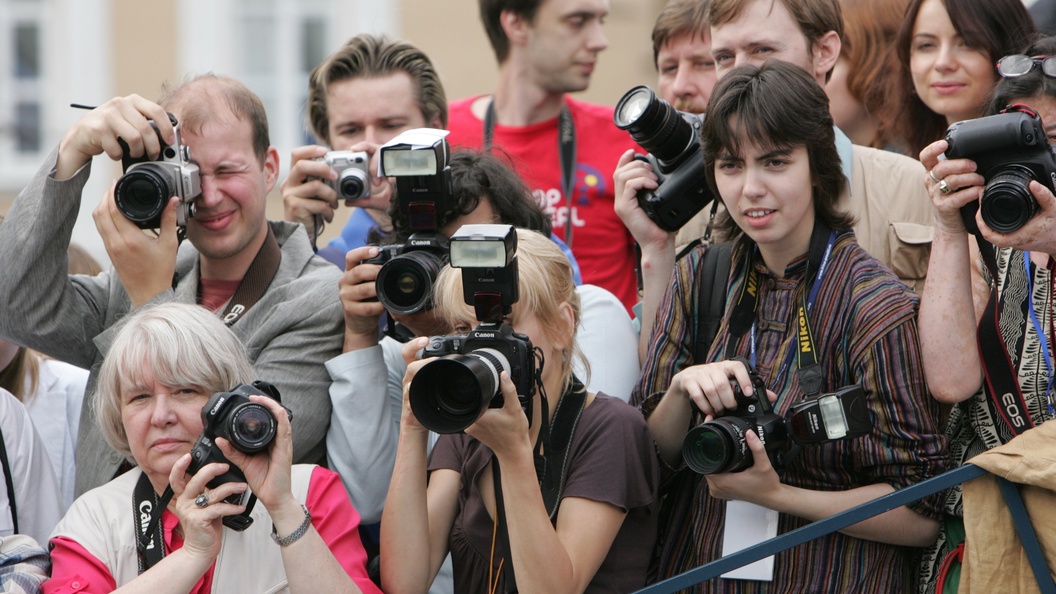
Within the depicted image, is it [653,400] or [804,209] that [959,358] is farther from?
[653,400]

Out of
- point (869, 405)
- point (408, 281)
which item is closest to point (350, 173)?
point (408, 281)

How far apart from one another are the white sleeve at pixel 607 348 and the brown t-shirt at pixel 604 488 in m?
0.32

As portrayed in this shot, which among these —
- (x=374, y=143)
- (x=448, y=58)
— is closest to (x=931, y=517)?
(x=374, y=143)

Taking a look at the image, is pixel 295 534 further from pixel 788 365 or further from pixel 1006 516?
pixel 1006 516

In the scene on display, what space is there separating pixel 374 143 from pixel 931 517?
2018 mm

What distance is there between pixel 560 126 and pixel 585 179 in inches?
10.6

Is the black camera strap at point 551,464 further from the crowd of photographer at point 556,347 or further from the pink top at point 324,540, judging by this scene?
the pink top at point 324,540

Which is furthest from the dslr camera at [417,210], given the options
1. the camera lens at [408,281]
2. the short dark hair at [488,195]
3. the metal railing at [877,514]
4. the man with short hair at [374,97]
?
the metal railing at [877,514]

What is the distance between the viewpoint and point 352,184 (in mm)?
3934

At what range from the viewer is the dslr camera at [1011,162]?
2811mm

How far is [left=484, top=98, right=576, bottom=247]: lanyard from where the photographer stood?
15.2 ft

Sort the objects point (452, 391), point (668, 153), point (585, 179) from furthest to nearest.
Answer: point (585, 179), point (668, 153), point (452, 391)

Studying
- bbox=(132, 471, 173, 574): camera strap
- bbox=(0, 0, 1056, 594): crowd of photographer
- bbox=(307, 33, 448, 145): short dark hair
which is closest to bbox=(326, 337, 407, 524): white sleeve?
bbox=(0, 0, 1056, 594): crowd of photographer

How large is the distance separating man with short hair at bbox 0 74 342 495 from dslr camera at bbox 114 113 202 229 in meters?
0.02
